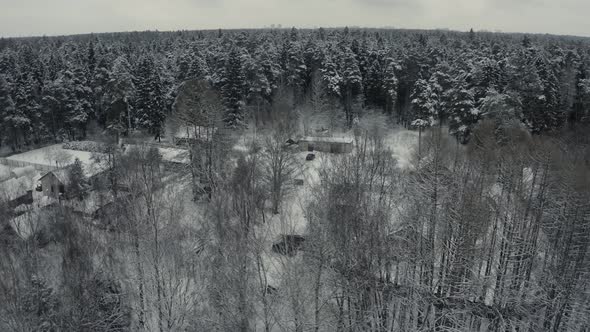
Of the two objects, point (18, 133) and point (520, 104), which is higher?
point (520, 104)

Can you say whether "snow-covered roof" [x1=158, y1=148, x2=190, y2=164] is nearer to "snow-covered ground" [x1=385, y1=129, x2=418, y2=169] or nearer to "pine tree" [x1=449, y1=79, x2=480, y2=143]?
"snow-covered ground" [x1=385, y1=129, x2=418, y2=169]

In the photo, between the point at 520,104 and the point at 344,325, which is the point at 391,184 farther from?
the point at 520,104

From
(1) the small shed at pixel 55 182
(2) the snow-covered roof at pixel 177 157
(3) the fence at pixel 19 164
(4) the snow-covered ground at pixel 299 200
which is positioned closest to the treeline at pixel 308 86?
(4) the snow-covered ground at pixel 299 200

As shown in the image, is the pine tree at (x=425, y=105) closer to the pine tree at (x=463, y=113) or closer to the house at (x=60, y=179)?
the pine tree at (x=463, y=113)

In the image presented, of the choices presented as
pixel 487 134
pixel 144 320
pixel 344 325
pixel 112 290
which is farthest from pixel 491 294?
pixel 112 290

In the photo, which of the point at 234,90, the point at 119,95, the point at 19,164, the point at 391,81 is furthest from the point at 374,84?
the point at 19,164

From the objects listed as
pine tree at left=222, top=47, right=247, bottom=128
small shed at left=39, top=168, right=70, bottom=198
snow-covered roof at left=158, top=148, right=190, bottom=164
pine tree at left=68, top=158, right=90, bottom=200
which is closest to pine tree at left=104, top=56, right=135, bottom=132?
snow-covered roof at left=158, top=148, right=190, bottom=164
